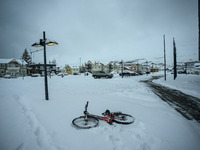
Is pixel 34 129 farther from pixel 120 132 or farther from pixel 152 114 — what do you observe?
pixel 152 114

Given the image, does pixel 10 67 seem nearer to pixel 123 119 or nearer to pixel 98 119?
pixel 98 119

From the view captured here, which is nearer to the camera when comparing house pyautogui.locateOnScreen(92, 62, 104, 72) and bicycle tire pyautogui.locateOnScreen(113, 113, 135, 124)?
A: bicycle tire pyautogui.locateOnScreen(113, 113, 135, 124)

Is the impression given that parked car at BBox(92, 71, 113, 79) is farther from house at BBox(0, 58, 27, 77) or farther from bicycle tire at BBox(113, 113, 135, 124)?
house at BBox(0, 58, 27, 77)

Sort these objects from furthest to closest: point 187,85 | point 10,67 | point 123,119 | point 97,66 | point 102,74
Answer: point 97,66
point 10,67
point 102,74
point 187,85
point 123,119

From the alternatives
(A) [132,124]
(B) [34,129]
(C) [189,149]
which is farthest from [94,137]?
(C) [189,149]

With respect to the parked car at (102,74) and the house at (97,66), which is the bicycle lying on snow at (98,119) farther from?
the house at (97,66)

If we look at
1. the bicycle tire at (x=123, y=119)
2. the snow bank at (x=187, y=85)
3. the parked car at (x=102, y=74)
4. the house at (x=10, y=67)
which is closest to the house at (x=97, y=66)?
the house at (x=10, y=67)

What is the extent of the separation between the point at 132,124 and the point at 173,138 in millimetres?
1184

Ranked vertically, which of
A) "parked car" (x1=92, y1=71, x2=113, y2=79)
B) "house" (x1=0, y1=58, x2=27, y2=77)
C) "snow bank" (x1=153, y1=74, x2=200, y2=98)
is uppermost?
"house" (x1=0, y1=58, x2=27, y2=77)

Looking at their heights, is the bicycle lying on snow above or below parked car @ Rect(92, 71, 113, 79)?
below

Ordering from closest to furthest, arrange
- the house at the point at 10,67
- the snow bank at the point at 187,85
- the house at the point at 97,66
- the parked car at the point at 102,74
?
the snow bank at the point at 187,85 < the parked car at the point at 102,74 < the house at the point at 10,67 < the house at the point at 97,66

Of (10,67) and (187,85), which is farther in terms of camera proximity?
(10,67)

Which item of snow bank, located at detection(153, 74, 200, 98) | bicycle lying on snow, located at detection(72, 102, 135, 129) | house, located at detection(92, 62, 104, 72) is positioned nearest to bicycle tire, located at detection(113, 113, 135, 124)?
bicycle lying on snow, located at detection(72, 102, 135, 129)

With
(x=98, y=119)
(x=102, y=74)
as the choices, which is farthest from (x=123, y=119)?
(x=102, y=74)
